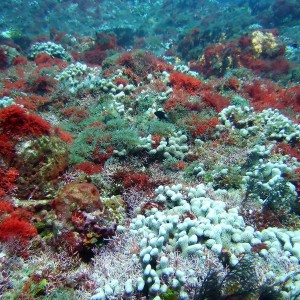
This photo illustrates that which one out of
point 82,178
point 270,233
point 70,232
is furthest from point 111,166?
point 270,233

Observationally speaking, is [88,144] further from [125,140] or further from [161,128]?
[161,128]

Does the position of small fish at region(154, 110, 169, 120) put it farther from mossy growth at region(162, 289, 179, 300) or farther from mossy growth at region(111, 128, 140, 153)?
mossy growth at region(162, 289, 179, 300)

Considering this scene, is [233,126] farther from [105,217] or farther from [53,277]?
[53,277]

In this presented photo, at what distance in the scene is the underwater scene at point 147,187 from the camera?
Answer: 128 inches

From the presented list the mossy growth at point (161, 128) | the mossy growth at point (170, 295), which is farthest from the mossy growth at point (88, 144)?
the mossy growth at point (170, 295)

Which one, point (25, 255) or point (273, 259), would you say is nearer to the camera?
point (273, 259)

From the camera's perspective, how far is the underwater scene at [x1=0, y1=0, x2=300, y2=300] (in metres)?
3.26

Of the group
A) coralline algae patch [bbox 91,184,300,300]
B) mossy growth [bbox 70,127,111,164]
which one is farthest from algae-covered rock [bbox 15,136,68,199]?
coralline algae patch [bbox 91,184,300,300]

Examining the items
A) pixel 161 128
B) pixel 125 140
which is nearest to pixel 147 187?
pixel 125 140

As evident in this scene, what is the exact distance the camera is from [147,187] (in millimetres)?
5082

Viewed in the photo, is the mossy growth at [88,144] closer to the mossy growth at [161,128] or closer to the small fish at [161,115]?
the mossy growth at [161,128]

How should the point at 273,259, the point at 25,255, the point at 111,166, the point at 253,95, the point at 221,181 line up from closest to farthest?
the point at 273,259, the point at 25,255, the point at 221,181, the point at 111,166, the point at 253,95

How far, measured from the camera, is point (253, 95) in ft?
30.7

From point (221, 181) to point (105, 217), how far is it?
90.5 inches
